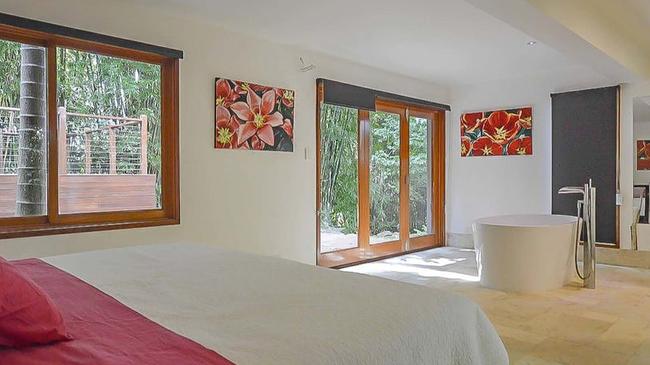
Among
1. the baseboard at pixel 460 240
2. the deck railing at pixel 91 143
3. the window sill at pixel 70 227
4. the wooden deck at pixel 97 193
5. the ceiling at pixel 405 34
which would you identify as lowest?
the baseboard at pixel 460 240

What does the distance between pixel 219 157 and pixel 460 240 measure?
12.5 ft

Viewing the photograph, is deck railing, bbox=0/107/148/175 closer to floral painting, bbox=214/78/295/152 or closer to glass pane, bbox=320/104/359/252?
floral painting, bbox=214/78/295/152

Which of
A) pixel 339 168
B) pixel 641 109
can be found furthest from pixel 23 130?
pixel 641 109

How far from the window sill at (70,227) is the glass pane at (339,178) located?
1777 mm

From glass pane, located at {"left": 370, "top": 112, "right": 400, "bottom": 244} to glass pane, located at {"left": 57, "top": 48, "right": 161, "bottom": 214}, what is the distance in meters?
2.62

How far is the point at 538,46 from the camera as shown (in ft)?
14.6

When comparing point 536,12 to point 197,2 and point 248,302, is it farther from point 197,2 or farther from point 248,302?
point 248,302

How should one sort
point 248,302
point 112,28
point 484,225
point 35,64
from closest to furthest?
point 248,302
point 35,64
point 112,28
point 484,225

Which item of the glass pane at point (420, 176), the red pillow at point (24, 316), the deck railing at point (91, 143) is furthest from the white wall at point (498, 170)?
the red pillow at point (24, 316)

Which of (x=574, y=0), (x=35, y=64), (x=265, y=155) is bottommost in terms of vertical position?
(x=265, y=155)

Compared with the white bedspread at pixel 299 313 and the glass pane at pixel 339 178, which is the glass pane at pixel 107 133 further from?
the glass pane at pixel 339 178

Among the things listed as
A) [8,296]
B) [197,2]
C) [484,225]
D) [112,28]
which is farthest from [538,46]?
[8,296]

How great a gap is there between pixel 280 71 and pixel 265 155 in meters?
0.80

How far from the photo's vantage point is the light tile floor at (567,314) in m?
2.64
